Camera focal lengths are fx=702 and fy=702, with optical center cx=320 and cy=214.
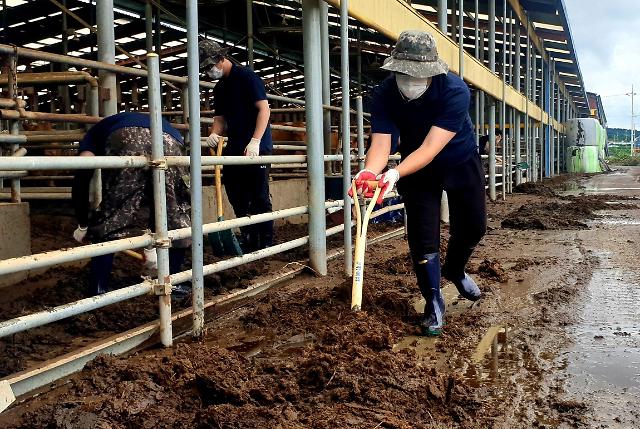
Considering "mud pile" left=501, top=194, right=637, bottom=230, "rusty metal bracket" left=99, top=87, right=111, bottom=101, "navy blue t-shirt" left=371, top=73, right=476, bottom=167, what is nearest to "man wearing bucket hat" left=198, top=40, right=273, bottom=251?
"rusty metal bracket" left=99, top=87, right=111, bottom=101

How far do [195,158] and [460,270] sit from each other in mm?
1683

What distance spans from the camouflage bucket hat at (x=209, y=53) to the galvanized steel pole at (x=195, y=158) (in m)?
1.61

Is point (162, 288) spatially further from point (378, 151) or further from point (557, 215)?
point (557, 215)

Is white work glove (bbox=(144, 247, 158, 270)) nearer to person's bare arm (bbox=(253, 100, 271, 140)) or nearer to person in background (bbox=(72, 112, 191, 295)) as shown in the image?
person in background (bbox=(72, 112, 191, 295))

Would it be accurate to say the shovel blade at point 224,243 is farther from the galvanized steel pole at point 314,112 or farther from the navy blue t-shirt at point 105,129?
the navy blue t-shirt at point 105,129

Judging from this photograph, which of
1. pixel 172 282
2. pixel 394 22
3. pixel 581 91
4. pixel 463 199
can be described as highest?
pixel 581 91

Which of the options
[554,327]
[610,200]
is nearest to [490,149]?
[610,200]

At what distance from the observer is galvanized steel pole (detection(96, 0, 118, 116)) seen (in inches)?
186

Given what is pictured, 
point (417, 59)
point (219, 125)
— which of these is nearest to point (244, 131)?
point (219, 125)

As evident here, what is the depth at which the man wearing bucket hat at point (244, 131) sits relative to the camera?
5336 mm

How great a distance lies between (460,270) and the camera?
4098 millimetres

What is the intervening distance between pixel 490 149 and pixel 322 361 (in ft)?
35.7

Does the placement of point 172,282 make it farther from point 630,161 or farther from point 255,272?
point 630,161

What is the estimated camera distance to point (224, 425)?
2.25 meters
